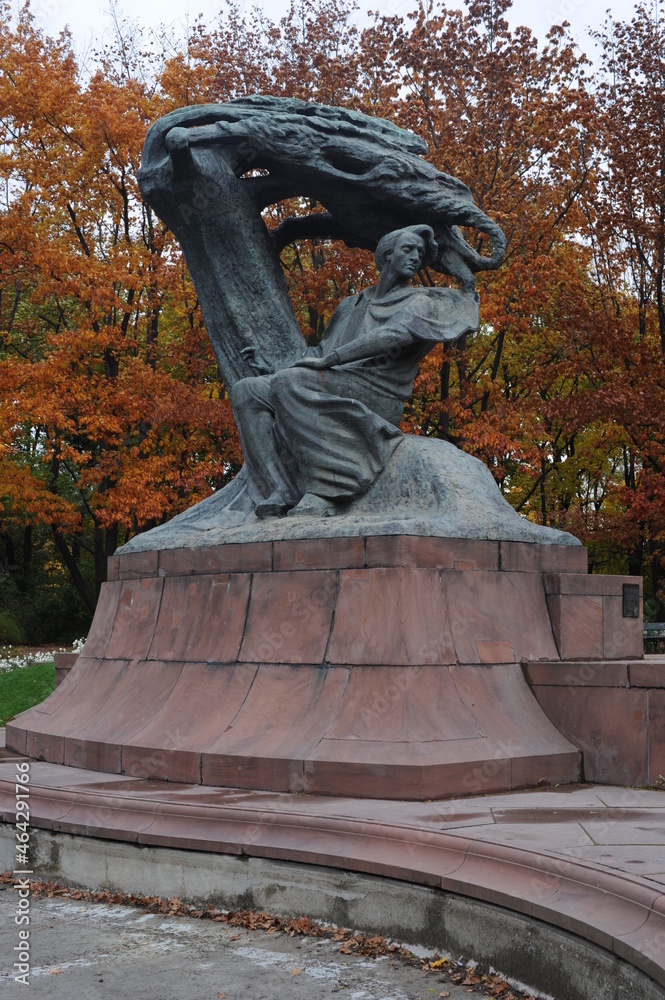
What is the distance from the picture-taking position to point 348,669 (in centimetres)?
638

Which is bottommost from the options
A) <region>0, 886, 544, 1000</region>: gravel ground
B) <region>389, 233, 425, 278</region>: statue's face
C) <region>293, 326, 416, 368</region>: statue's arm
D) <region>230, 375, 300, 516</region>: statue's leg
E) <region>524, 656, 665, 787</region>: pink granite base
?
<region>0, 886, 544, 1000</region>: gravel ground

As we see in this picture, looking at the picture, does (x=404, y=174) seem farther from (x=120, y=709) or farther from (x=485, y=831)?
→ (x=485, y=831)

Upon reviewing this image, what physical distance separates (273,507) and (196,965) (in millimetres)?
3720

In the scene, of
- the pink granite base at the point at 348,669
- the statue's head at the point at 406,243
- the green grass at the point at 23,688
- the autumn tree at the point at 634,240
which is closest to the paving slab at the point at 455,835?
the pink granite base at the point at 348,669

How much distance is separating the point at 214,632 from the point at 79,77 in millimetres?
15035

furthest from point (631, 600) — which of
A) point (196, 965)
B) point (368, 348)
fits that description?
point (196, 965)

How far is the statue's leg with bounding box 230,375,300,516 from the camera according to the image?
25.5 ft

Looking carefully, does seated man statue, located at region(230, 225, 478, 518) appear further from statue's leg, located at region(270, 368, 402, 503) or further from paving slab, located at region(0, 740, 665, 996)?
paving slab, located at region(0, 740, 665, 996)

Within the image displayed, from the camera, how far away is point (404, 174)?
816cm

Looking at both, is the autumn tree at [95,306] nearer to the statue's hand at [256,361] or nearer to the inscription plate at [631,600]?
the statue's hand at [256,361]

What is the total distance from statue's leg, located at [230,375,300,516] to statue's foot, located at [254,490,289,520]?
50 mm

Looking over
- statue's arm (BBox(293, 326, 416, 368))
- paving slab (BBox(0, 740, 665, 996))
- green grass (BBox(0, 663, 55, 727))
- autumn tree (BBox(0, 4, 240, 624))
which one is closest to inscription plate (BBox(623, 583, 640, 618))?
paving slab (BBox(0, 740, 665, 996))

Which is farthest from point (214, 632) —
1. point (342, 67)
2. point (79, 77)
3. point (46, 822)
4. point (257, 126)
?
point (79, 77)

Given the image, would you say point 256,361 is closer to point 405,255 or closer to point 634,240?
point 405,255
